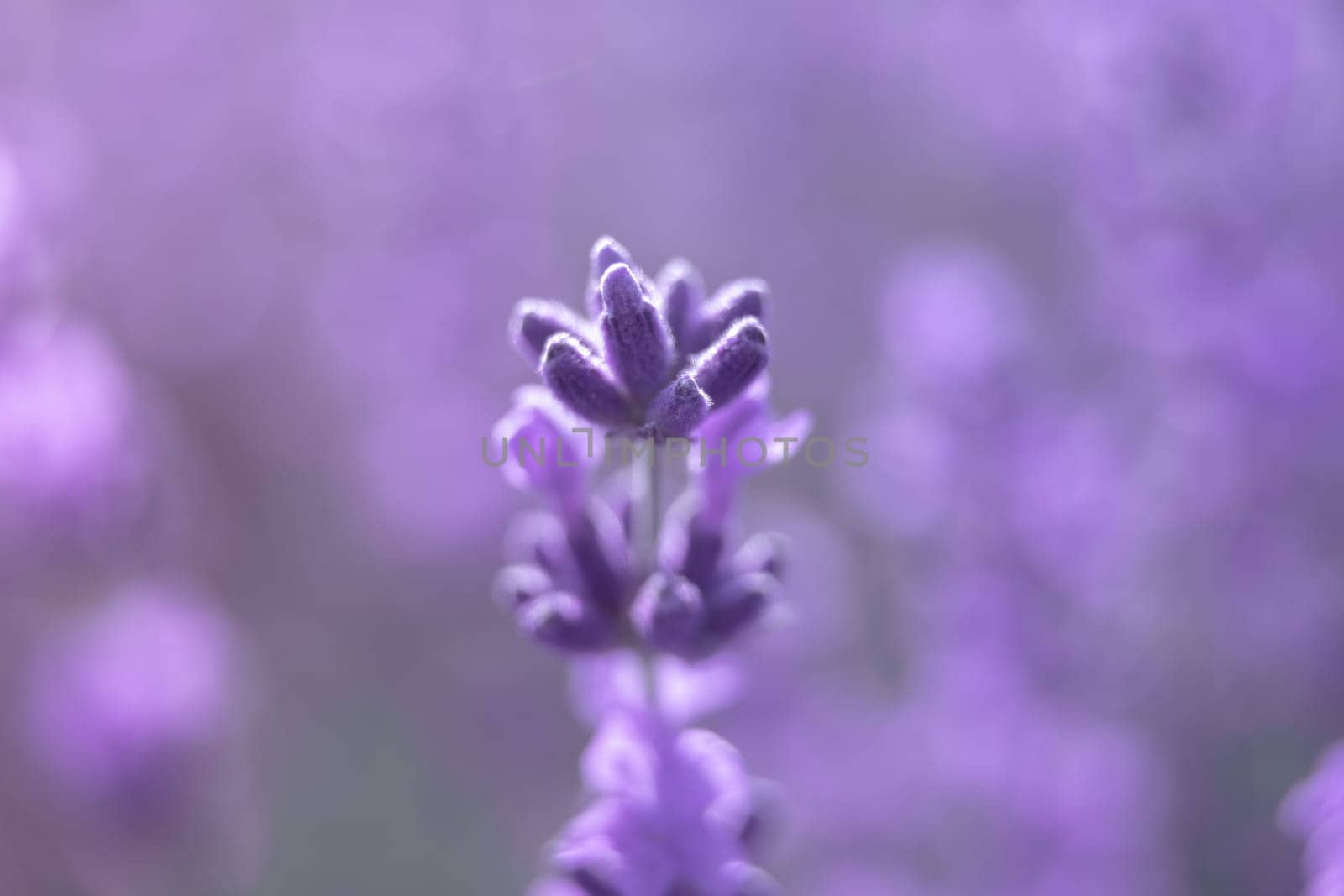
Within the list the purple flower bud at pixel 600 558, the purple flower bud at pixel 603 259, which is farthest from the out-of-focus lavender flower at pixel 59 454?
the purple flower bud at pixel 603 259

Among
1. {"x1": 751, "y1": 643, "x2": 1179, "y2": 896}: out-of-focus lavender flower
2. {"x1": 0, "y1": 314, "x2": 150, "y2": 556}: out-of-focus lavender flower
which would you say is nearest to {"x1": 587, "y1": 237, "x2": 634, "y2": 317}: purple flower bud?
{"x1": 0, "y1": 314, "x2": 150, "y2": 556}: out-of-focus lavender flower

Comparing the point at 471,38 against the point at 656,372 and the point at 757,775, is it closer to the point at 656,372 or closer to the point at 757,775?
the point at 757,775

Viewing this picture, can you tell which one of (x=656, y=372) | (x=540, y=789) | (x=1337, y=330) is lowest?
(x=656, y=372)

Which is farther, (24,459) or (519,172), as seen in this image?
(519,172)

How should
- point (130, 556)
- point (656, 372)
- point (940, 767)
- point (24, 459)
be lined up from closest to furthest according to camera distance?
1. point (656, 372)
2. point (24, 459)
3. point (130, 556)
4. point (940, 767)

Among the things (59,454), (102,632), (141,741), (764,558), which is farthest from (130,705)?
(764,558)

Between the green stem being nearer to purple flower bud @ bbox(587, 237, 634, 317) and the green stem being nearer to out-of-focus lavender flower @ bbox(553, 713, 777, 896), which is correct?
out-of-focus lavender flower @ bbox(553, 713, 777, 896)

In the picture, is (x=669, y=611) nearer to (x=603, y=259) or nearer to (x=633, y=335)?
(x=633, y=335)

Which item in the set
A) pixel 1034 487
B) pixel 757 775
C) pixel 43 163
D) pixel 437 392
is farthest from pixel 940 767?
pixel 43 163
